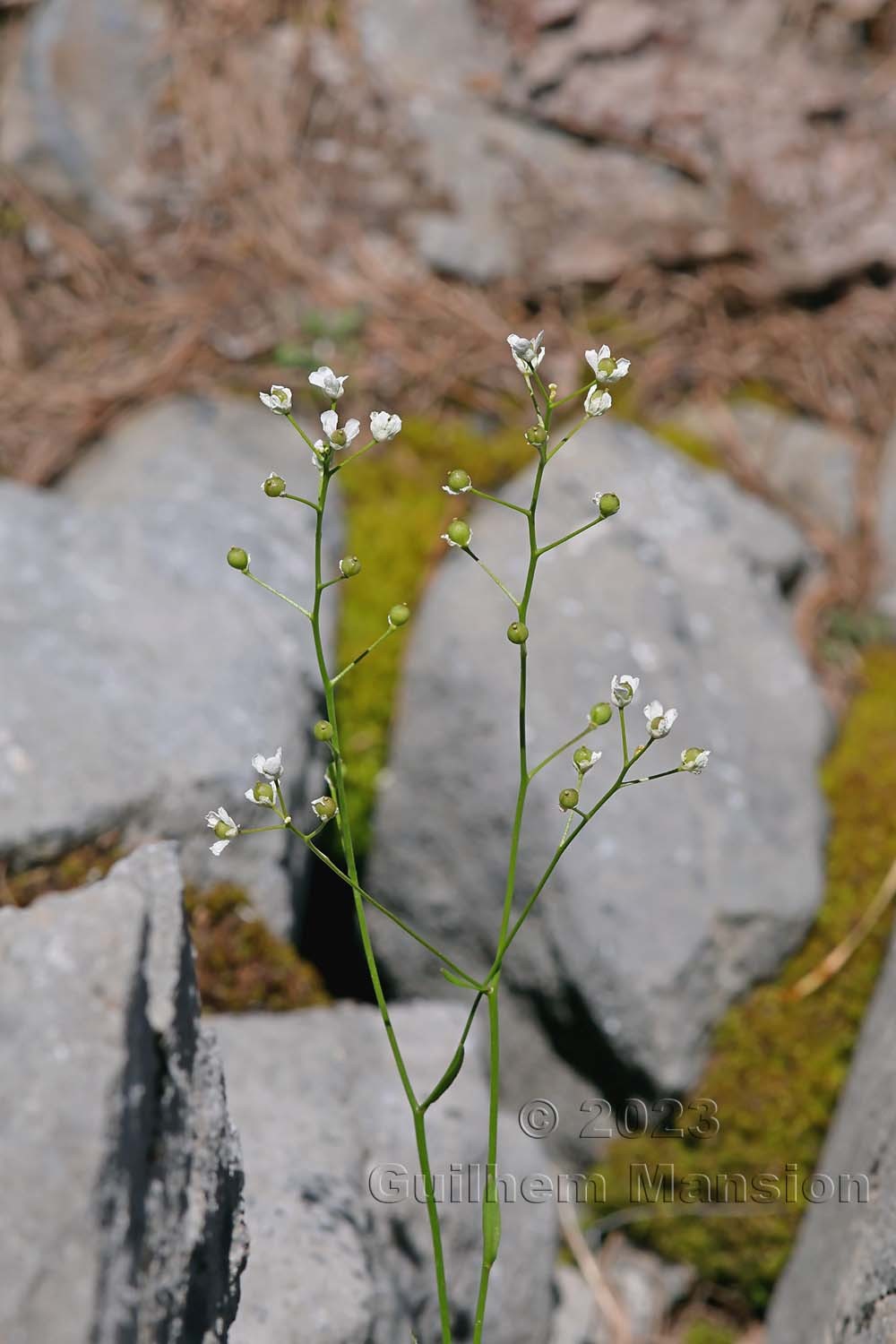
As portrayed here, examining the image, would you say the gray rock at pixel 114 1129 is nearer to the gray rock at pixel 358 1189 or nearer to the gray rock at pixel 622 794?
the gray rock at pixel 358 1189

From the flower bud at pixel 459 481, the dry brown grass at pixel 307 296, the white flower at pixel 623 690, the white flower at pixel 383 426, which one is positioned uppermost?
the dry brown grass at pixel 307 296

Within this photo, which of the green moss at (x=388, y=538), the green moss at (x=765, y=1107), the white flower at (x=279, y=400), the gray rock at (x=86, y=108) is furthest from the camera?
the gray rock at (x=86, y=108)

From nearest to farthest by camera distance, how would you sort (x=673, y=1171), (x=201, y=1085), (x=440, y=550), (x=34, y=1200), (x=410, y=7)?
(x=34, y=1200), (x=201, y=1085), (x=673, y=1171), (x=440, y=550), (x=410, y=7)

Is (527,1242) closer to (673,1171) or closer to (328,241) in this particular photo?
(673,1171)

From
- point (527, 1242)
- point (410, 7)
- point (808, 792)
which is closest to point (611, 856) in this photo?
point (808, 792)

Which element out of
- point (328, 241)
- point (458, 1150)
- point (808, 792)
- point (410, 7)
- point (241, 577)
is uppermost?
point (410, 7)

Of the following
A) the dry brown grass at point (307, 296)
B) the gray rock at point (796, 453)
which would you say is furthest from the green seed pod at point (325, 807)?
the gray rock at point (796, 453)
